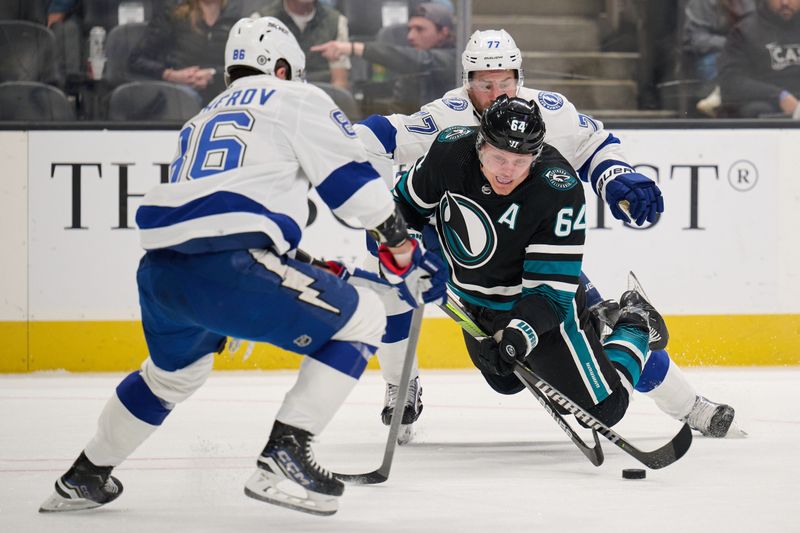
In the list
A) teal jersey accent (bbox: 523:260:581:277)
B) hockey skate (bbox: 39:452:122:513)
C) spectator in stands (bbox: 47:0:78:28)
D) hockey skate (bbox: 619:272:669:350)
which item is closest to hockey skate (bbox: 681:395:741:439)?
hockey skate (bbox: 619:272:669:350)

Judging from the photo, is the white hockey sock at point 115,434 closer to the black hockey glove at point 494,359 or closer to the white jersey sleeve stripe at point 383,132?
the black hockey glove at point 494,359

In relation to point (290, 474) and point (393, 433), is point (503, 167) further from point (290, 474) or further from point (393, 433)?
point (290, 474)

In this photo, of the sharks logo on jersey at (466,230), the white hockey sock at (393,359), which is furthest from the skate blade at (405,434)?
the sharks logo on jersey at (466,230)

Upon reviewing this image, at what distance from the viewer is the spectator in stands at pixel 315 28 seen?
5.37m

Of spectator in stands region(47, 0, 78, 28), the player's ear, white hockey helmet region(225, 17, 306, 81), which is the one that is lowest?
the player's ear

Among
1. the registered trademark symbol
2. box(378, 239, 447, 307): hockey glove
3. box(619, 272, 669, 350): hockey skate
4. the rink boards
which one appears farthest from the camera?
the registered trademark symbol

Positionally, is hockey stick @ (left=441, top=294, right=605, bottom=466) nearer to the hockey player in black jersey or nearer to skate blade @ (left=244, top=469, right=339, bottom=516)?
Answer: the hockey player in black jersey

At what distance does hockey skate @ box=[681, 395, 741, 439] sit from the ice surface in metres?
0.07

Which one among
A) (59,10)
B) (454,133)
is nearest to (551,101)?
(454,133)

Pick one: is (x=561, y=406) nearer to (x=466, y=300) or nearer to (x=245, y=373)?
(x=466, y=300)

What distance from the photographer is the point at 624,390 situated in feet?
11.1

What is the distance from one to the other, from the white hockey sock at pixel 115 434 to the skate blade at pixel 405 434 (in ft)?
3.66

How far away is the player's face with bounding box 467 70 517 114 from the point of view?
371 centimetres

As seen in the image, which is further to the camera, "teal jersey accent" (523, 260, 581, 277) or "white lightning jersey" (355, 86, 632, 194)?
"white lightning jersey" (355, 86, 632, 194)
